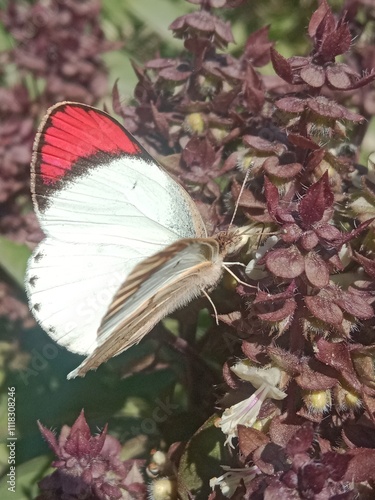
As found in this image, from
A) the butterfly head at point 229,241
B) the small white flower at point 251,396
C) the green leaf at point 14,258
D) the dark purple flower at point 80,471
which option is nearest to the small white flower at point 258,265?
the butterfly head at point 229,241

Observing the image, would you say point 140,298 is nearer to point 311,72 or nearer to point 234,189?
point 234,189

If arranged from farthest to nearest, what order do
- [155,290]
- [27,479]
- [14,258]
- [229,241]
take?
1. [14,258]
2. [27,479]
3. [229,241]
4. [155,290]

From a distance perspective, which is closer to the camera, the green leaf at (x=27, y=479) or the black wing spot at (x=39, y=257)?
the black wing spot at (x=39, y=257)

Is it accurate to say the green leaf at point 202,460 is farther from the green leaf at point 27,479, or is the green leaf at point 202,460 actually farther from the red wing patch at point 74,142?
the red wing patch at point 74,142

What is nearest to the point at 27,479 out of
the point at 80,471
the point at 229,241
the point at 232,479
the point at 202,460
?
the point at 80,471

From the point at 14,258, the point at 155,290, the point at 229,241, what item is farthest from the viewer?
the point at 14,258

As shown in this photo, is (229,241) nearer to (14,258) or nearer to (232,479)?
(232,479)

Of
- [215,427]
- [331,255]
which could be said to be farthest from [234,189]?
[215,427]
